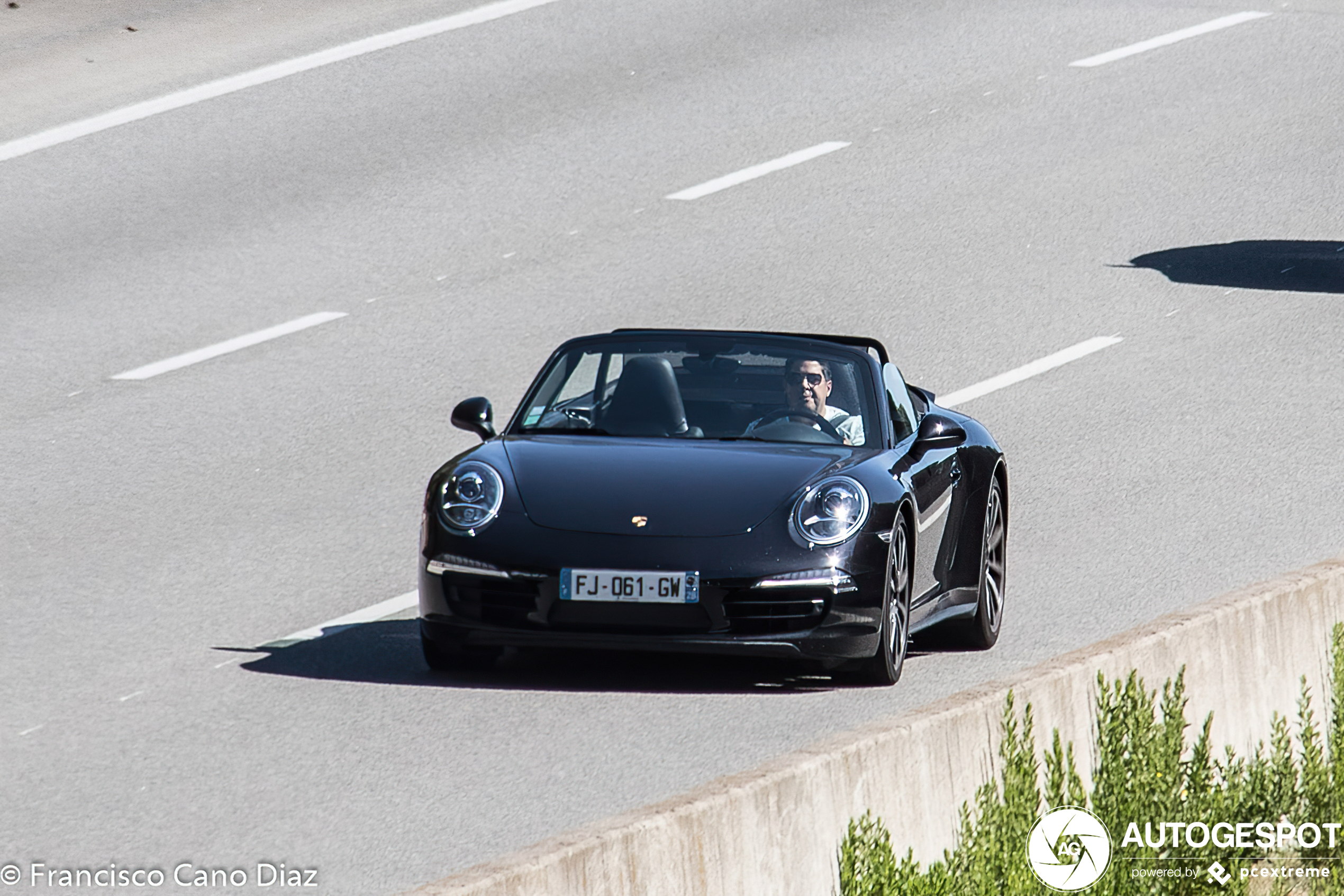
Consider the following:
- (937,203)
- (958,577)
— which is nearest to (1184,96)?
(937,203)

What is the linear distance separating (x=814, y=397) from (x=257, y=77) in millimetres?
14493

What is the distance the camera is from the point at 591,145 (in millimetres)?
21562

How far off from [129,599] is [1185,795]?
505 cm

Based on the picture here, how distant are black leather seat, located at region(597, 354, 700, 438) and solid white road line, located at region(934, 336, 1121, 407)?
20.1 ft

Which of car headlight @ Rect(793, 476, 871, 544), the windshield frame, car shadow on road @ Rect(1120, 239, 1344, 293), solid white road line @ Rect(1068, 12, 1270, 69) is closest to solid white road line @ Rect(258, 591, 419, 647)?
the windshield frame

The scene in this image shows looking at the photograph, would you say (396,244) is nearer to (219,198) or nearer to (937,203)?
(219,198)

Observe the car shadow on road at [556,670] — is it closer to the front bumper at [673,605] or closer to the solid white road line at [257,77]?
the front bumper at [673,605]

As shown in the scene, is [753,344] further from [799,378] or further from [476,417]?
[476,417]

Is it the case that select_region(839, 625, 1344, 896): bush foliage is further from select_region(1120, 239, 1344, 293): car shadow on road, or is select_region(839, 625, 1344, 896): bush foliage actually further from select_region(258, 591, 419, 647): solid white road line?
select_region(1120, 239, 1344, 293): car shadow on road

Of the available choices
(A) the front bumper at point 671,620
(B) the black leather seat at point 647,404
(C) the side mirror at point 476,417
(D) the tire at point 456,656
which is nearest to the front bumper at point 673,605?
(A) the front bumper at point 671,620

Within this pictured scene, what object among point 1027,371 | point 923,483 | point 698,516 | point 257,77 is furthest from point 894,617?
point 257,77

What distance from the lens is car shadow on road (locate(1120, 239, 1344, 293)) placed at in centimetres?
1892

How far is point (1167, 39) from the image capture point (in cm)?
2575

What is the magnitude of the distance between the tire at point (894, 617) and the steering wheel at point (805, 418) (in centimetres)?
56
